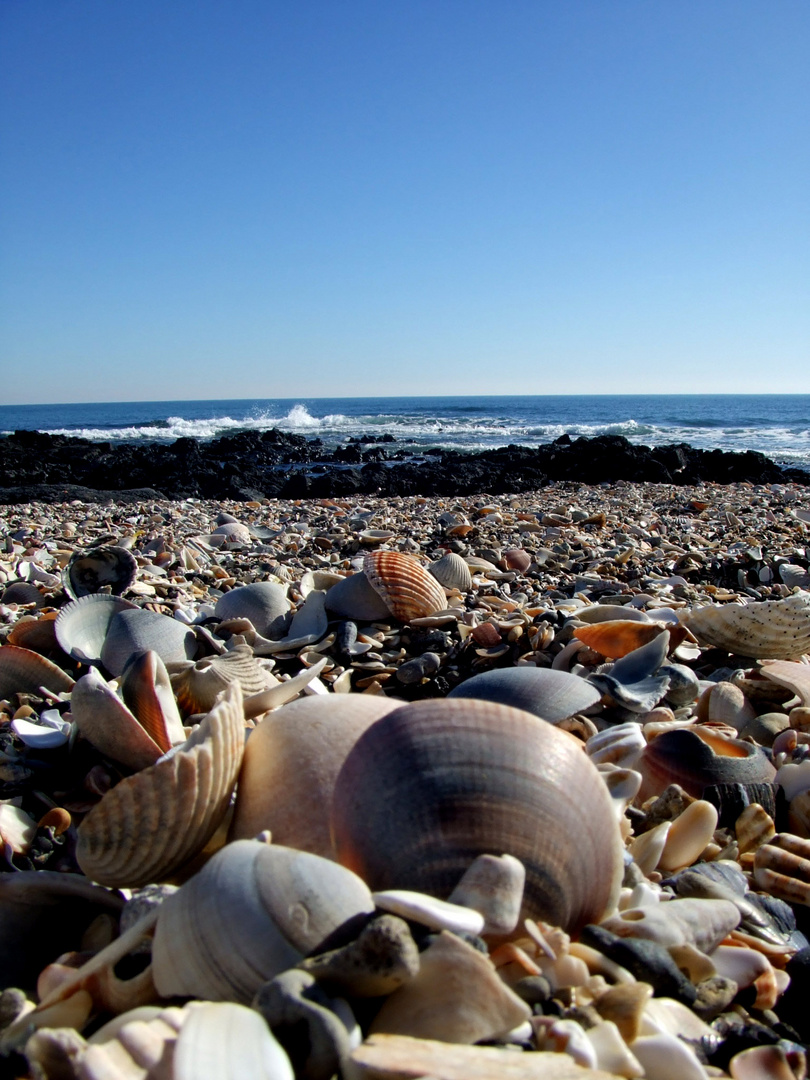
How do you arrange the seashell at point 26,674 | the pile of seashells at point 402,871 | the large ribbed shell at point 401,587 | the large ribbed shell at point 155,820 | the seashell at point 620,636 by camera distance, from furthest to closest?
the large ribbed shell at point 401,587
the seashell at point 620,636
the seashell at point 26,674
the large ribbed shell at point 155,820
the pile of seashells at point 402,871

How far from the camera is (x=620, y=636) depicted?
11.6ft

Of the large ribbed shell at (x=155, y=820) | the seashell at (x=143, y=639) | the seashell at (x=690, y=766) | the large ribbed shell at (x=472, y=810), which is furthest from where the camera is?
the seashell at (x=143, y=639)

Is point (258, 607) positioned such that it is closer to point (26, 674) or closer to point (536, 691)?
point (26, 674)

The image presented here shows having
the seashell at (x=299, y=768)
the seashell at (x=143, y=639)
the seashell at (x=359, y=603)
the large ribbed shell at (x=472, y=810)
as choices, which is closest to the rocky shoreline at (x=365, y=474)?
the seashell at (x=359, y=603)

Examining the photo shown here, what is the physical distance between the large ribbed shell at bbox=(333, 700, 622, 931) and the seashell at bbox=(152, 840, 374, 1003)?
0.45 ft

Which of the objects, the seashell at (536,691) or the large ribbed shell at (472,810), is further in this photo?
the seashell at (536,691)

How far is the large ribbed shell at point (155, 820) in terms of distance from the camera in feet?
5.26

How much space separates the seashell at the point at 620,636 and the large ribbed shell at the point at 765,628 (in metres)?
0.42

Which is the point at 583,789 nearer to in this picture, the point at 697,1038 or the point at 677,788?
the point at 697,1038

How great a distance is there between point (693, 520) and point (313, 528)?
525 cm

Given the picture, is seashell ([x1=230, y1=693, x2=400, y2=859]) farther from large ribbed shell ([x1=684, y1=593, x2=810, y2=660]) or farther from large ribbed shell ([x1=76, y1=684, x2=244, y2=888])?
large ribbed shell ([x1=684, y1=593, x2=810, y2=660])

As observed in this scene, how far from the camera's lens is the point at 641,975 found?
4.42 ft

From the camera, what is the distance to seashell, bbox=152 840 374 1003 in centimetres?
119

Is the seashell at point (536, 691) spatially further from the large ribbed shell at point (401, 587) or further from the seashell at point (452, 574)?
the seashell at point (452, 574)
